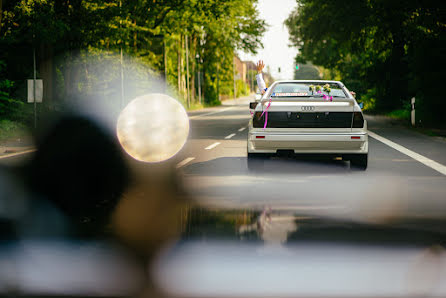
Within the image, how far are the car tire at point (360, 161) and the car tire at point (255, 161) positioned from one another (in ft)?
4.89

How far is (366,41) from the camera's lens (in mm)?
32844

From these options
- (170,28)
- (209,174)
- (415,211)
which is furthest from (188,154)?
(170,28)

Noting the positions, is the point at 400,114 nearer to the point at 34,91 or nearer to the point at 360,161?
the point at 34,91

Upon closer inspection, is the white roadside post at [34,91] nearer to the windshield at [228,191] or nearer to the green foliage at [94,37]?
the windshield at [228,191]

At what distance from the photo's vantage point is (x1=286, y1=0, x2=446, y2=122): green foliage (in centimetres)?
2441

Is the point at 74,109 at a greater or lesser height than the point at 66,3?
lesser

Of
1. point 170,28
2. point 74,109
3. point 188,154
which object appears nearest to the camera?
point 188,154

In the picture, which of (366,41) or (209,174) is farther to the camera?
(366,41)

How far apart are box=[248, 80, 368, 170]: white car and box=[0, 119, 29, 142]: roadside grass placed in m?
10.7

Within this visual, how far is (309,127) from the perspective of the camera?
453 inches

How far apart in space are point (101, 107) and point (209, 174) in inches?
907

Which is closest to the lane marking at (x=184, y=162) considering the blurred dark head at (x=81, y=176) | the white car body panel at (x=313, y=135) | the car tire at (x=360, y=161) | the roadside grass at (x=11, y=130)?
the blurred dark head at (x=81, y=176)

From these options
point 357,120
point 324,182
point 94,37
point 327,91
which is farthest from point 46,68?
point 324,182

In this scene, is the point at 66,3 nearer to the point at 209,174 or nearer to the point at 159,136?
the point at 159,136
